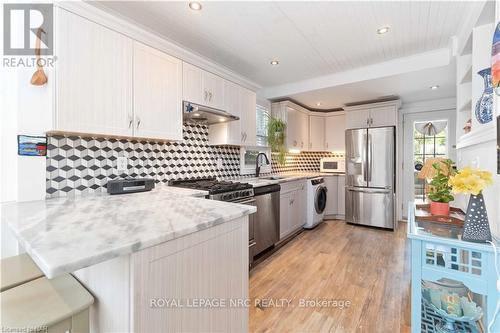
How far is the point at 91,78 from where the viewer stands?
Answer: 168cm

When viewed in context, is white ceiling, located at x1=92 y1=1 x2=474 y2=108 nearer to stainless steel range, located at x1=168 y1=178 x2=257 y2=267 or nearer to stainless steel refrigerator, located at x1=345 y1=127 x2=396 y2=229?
stainless steel refrigerator, located at x1=345 y1=127 x2=396 y2=229

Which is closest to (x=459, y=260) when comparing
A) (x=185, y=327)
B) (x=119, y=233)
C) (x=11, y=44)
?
(x=185, y=327)

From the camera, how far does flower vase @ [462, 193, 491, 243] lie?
45.7 inches

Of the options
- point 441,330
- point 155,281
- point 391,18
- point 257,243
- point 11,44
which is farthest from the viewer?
point 257,243

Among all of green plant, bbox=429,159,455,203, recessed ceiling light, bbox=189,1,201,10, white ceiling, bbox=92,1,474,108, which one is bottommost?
green plant, bbox=429,159,455,203

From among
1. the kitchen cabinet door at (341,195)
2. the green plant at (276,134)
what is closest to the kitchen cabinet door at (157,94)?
the green plant at (276,134)

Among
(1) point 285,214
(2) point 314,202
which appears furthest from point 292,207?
(2) point 314,202

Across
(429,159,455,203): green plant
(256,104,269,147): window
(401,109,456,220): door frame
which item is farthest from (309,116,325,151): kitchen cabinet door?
(429,159,455,203): green plant

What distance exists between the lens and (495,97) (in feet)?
4.12

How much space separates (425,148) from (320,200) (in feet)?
7.10

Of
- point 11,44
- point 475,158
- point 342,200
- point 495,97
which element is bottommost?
point 342,200

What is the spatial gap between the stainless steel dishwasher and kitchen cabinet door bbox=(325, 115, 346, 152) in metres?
2.46

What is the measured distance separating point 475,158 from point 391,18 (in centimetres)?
138

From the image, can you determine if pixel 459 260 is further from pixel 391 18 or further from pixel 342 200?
pixel 342 200
